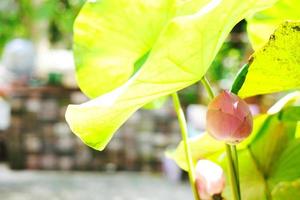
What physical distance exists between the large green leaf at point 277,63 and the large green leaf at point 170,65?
0.08 ft

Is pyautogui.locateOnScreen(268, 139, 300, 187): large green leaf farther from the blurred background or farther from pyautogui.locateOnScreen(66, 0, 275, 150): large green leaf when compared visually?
the blurred background

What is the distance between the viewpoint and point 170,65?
0.86 ft

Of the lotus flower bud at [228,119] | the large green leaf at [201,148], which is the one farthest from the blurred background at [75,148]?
the lotus flower bud at [228,119]

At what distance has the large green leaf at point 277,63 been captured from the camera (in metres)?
0.29

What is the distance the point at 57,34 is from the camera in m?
7.34

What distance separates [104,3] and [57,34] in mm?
7144

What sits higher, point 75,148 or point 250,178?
point 250,178

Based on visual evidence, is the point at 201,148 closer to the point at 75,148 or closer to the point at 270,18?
the point at 270,18

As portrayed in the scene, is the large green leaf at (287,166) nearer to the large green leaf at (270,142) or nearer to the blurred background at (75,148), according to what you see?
the large green leaf at (270,142)

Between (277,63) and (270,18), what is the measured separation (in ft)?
0.18

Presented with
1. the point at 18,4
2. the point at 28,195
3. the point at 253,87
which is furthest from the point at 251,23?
the point at 18,4

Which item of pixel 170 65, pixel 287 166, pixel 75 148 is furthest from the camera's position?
pixel 75 148

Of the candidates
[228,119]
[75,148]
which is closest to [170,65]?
[228,119]

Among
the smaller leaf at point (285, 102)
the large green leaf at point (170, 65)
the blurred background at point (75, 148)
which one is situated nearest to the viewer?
the large green leaf at point (170, 65)
